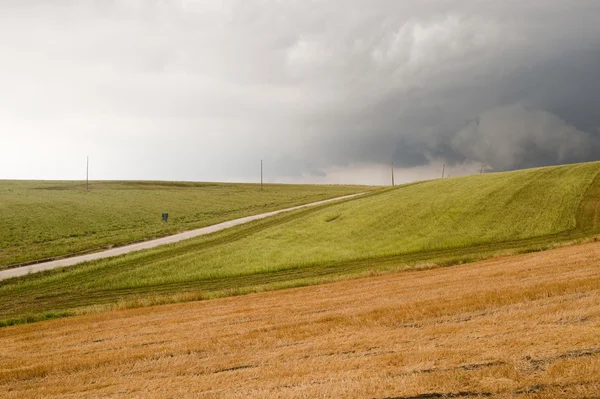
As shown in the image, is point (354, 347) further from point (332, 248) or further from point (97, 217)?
point (97, 217)

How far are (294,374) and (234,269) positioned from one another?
69.1 feet

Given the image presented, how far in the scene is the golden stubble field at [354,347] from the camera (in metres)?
A: 5.39

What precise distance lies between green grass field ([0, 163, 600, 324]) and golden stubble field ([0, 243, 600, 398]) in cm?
726

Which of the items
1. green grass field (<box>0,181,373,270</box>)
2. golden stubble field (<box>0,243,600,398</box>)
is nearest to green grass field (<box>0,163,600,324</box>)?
golden stubble field (<box>0,243,600,398</box>)

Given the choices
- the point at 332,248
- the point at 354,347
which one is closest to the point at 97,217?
the point at 332,248

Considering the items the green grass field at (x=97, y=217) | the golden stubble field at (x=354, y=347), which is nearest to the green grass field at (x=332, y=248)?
the golden stubble field at (x=354, y=347)

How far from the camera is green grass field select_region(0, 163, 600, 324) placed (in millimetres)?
22125

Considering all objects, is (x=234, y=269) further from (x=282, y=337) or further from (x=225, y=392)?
(x=225, y=392)

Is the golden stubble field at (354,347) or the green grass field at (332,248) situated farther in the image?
the green grass field at (332,248)

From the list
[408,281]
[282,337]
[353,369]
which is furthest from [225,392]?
[408,281]

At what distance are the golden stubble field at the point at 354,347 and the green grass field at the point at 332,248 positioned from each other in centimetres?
726

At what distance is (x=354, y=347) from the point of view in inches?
294

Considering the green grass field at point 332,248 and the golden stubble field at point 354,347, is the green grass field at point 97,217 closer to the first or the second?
the green grass field at point 332,248

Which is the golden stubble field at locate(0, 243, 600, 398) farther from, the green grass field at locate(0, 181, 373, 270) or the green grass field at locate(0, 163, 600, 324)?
the green grass field at locate(0, 181, 373, 270)
